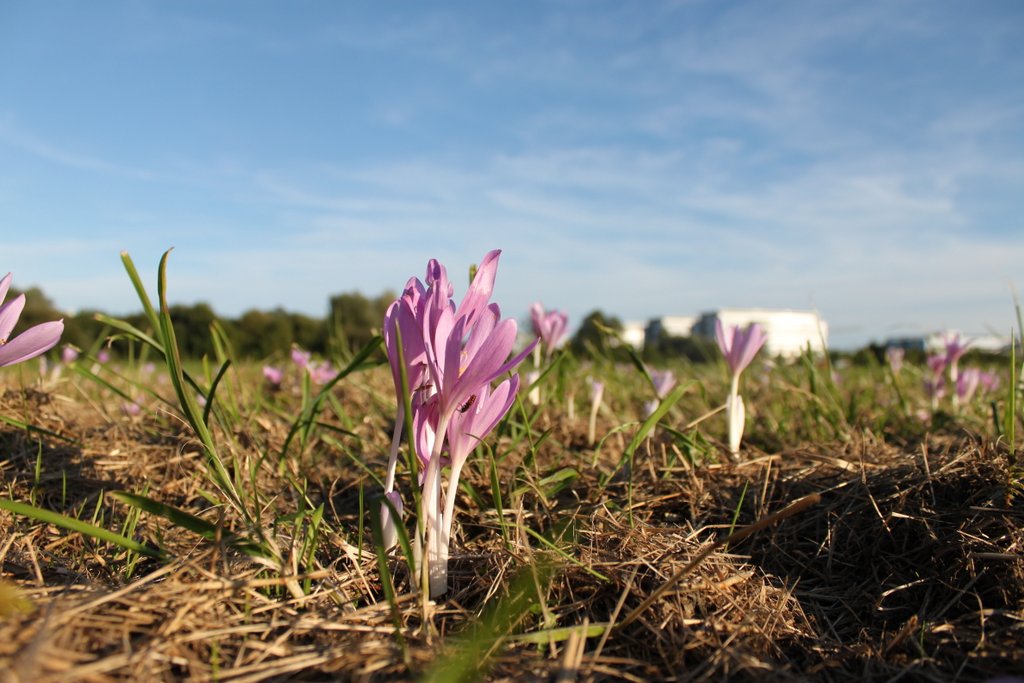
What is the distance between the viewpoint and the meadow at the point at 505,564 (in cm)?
121

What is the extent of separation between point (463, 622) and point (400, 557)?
24 cm

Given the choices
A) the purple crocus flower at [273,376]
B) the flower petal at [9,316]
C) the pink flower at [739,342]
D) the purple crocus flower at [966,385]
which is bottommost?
the purple crocus flower at [966,385]

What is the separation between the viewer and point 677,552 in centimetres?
169

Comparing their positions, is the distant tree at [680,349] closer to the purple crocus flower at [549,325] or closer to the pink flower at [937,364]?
the pink flower at [937,364]

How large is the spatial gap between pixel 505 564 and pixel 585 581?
0.61 feet

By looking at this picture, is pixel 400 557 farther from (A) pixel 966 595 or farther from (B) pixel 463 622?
(A) pixel 966 595

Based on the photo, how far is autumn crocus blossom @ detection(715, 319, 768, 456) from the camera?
8.29 ft

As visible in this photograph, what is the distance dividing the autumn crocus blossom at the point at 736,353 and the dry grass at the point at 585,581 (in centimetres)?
16

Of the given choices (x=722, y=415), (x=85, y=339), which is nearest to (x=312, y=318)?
(x=85, y=339)

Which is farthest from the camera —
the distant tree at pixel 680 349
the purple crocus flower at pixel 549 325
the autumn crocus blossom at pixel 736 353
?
the distant tree at pixel 680 349

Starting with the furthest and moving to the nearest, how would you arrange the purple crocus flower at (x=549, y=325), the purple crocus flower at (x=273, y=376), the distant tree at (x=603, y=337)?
1. the purple crocus flower at (x=273, y=376)
2. the purple crocus flower at (x=549, y=325)
3. the distant tree at (x=603, y=337)

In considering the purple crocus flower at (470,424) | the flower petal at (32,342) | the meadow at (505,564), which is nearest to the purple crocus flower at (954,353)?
the meadow at (505,564)

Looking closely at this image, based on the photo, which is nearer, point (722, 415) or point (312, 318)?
point (722, 415)

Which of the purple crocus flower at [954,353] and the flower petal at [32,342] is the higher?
the flower petal at [32,342]
